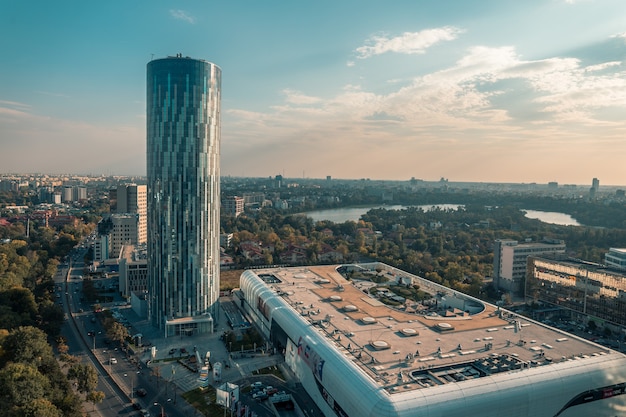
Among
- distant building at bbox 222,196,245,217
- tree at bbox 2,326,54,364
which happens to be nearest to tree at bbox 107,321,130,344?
tree at bbox 2,326,54,364

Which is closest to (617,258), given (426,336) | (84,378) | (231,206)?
(426,336)

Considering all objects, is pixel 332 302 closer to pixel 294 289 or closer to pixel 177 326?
pixel 294 289

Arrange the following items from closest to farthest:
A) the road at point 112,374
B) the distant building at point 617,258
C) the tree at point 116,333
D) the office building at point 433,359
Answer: the office building at point 433,359 < the road at point 112,374 < the tree at point 116,333 < the distant building at point 617,258

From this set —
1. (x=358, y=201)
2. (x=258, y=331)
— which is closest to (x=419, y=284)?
(x=258, y=331)

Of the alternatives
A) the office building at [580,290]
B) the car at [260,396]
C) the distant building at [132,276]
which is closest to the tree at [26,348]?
the car at [260,396]

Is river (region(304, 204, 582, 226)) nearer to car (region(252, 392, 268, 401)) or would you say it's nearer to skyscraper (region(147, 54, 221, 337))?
skyscraper (region(147, 54, 221, 337))

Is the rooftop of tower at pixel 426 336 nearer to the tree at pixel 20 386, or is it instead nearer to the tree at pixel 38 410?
the tree at pixel 38 410

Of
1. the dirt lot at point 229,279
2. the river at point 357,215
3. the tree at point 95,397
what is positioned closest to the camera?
the tree at point 95,397

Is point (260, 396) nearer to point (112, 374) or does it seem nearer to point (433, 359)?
point (433, 359)
